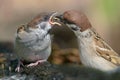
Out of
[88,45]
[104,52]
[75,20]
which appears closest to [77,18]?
[75,20]

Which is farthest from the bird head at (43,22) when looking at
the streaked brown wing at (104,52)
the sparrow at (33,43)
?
the streaked brown wing at (104,52)

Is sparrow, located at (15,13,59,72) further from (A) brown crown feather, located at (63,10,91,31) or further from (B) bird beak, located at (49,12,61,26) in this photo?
Answer: (A) brown crown feather, located at (63,10,91,31)

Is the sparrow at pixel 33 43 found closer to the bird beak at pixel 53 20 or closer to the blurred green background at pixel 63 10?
the bird beak at pixel 53 20

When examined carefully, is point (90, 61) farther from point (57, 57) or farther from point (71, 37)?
point (71, 37)

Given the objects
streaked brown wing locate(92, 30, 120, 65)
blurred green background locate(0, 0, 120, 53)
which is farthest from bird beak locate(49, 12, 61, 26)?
blurred green background locate(0, 0, 120, 53)

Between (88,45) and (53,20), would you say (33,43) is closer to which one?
(53,20)

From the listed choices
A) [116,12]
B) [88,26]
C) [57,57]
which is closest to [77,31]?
[88,26]
